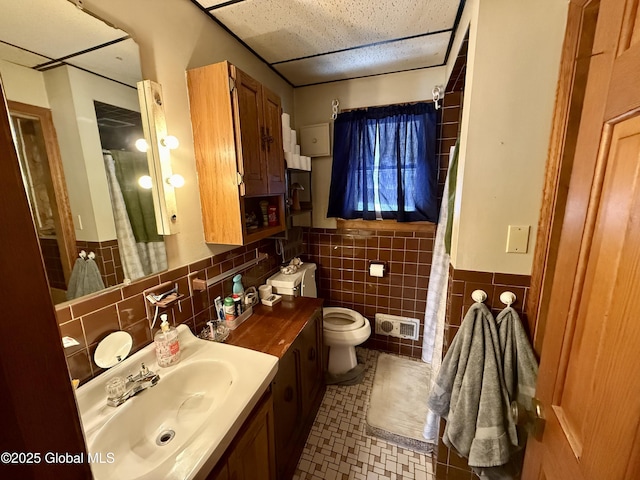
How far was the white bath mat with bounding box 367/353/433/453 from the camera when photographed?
5.38 ft

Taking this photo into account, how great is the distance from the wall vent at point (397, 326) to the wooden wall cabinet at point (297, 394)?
747mm

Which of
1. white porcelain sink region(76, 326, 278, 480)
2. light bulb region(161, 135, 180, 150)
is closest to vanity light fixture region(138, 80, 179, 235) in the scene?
light bulb region(161, 135, 180, 150)

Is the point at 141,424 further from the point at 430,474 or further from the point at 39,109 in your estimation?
the point at 430,474

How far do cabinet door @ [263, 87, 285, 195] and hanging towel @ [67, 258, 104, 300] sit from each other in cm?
89

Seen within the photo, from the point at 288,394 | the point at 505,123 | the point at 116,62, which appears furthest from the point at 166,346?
Answer: the point at 505,123

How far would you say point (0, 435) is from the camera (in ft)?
0.93

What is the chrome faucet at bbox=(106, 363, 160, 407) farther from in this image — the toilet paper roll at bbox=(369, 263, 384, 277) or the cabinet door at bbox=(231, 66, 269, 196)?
the toilet paper roll at bbox=(369, 263, 384, 277)

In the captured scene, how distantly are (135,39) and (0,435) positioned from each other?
135 centimetres

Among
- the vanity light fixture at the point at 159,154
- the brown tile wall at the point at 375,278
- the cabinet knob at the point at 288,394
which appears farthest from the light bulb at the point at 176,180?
the brown tile wall at the point at 375,278

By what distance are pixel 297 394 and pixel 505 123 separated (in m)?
1.63

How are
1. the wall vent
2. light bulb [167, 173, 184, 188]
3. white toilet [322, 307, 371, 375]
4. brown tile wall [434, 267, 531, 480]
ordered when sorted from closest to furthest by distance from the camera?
brown tile wall [434, 267, 531, 480] < light bulb [167, 173, 184, 188] < white toilet [322, 307, 371, 375] < the wall vent

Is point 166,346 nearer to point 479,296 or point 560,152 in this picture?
point 479,296

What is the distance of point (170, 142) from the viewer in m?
1.18

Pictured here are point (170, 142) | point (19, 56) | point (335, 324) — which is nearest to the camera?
point (19, 56)
